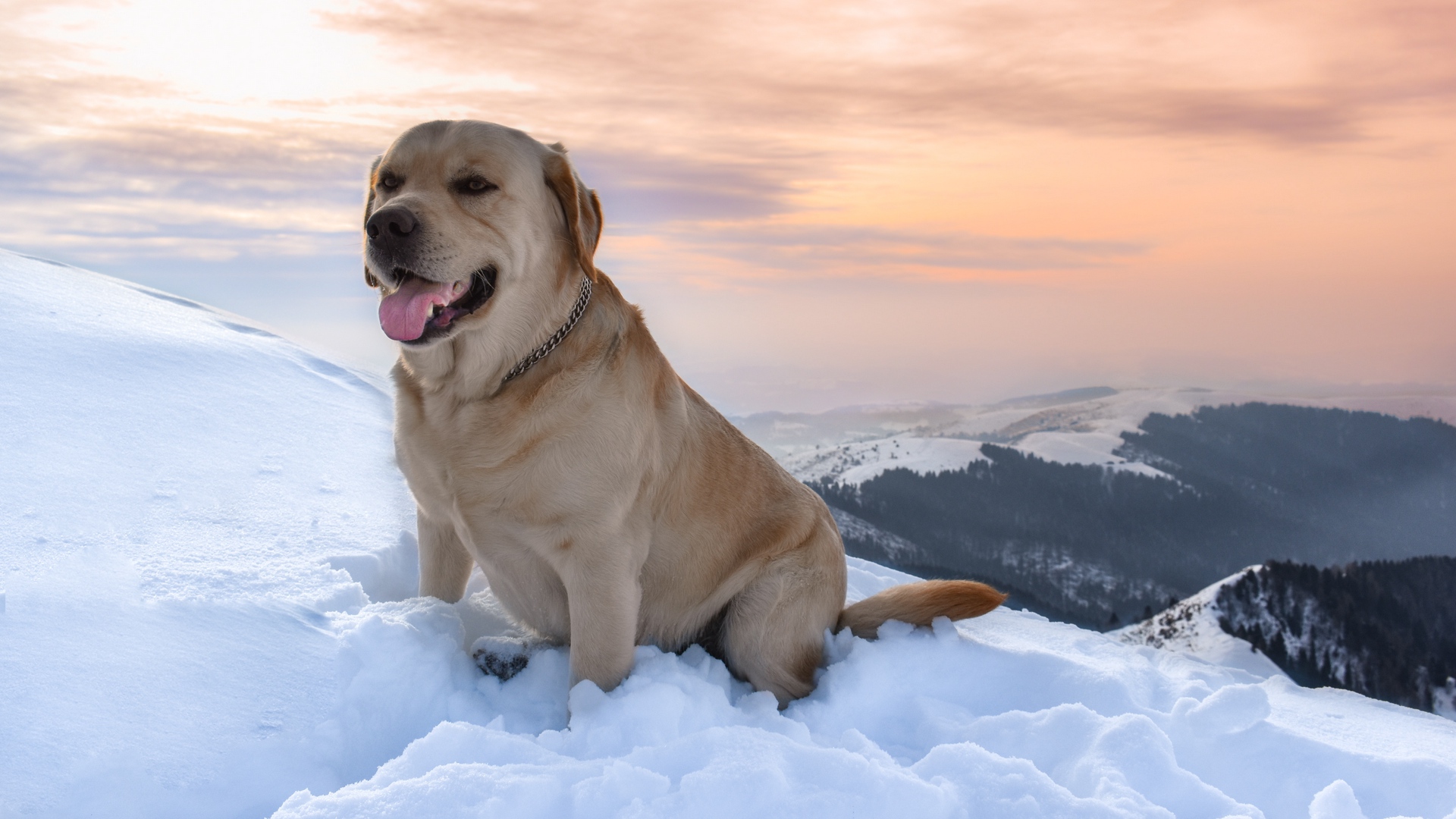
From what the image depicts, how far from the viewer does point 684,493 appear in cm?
382

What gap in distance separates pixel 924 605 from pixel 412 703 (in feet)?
8.33

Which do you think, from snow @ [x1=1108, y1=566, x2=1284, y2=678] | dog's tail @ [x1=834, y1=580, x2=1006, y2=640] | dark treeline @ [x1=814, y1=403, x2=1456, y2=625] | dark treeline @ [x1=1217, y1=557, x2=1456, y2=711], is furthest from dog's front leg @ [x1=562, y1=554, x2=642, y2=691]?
dark treeline @ [x1=1217, y1=557, x2=1456, y2=711]

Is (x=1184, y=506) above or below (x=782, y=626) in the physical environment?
below

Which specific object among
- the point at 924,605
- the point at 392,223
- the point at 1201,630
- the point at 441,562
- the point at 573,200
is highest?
the point at 573,200

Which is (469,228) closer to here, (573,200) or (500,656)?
(573,200)

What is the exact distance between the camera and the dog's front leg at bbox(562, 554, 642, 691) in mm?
3432

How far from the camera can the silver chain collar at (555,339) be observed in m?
3.46

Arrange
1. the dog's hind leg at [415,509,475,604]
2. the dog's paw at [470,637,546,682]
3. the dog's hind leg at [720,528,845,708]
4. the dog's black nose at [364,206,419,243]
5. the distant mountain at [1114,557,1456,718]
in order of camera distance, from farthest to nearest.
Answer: the distant mountain at [1114,557,1456,718]
the dog's hind leg at [415,509,475,604]
the dog's hind leg at [720,528,845,708]
the dog's paw at [470,637,546,682]
the dog's black nose at [364,206,419,243]

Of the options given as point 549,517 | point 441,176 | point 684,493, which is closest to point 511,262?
point 441,176

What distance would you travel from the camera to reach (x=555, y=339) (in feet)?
11.5

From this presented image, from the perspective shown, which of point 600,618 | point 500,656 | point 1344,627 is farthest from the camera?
point 1344,627

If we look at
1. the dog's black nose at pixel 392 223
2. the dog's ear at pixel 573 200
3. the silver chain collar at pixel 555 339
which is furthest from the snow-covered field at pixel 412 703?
the dog's ear at pixel 573 200

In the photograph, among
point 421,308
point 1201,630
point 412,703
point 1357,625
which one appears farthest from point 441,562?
point 1357,625

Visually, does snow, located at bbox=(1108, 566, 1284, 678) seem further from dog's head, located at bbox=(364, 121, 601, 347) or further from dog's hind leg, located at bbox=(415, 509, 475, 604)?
dog's head, located at bbox=(364, 121, 601, 347)
